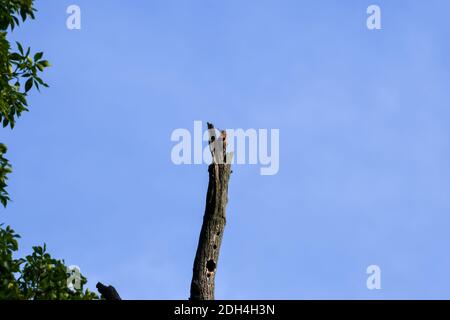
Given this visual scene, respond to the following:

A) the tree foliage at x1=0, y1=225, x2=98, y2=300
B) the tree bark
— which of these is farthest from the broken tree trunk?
the tree foliage at x1=0, y1=225, x2=98, y2=300

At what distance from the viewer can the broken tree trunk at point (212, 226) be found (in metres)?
11.9

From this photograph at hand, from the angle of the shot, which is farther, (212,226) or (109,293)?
(212,226)

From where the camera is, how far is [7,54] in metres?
16.5

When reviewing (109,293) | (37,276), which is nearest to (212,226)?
(109,293)

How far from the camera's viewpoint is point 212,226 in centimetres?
1210

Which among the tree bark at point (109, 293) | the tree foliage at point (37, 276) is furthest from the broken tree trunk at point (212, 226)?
the tree foliage at point (37, 276)

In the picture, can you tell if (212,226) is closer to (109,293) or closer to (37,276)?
(109,293)

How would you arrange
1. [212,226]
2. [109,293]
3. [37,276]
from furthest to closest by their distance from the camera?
[37,276] → [212,226] → [109,293]
